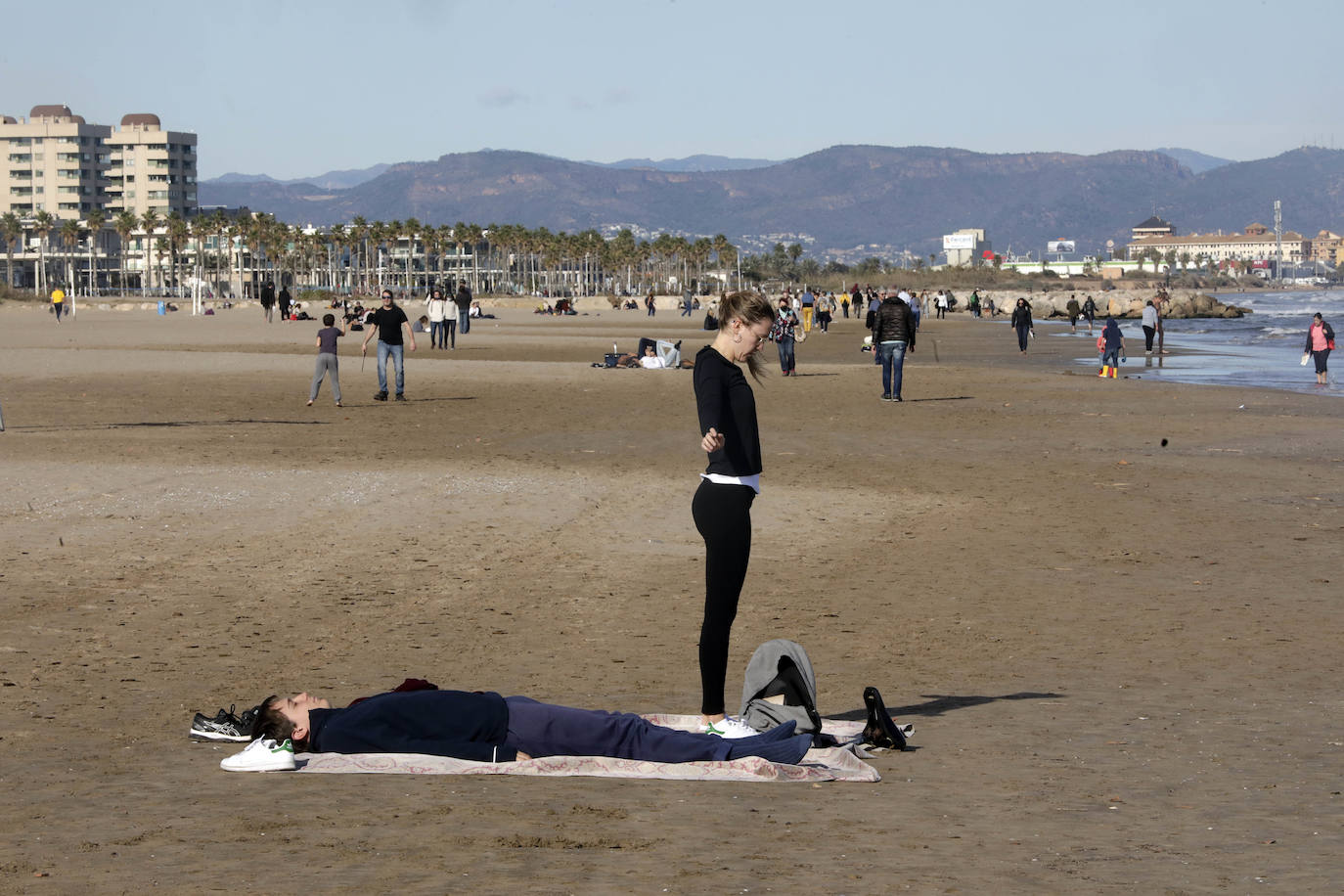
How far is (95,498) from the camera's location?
1478 centimetres

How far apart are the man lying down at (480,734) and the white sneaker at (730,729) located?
9.0 inches

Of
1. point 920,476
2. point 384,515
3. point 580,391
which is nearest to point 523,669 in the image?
point 384,515

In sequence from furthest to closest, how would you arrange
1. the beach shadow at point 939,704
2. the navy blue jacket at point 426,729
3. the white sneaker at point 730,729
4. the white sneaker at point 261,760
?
the beach shadow at point 939,704, the white sneaker at point 730,729, the navy blue jacket at point 426,729, the white sneaker at point 261,760

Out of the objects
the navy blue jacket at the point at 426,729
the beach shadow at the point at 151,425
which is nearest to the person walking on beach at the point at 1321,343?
the beach shadow at the point at 151,425

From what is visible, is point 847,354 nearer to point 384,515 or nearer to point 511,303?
point 384,515

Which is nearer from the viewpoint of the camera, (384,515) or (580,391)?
(384,515)

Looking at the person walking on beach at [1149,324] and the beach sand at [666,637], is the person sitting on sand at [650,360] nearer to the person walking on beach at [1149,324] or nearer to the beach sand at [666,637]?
the beach sand at [666,637]

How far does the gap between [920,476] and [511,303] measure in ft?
393

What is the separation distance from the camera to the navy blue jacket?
6.51 metres

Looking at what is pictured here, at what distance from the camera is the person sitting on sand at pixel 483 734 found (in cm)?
652

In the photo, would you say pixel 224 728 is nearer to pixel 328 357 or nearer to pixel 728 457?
pixel 728 457

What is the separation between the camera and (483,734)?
6535mm

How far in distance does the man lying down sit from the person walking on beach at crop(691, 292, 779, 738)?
344 mm

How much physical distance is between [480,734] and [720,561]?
1.27 meters
